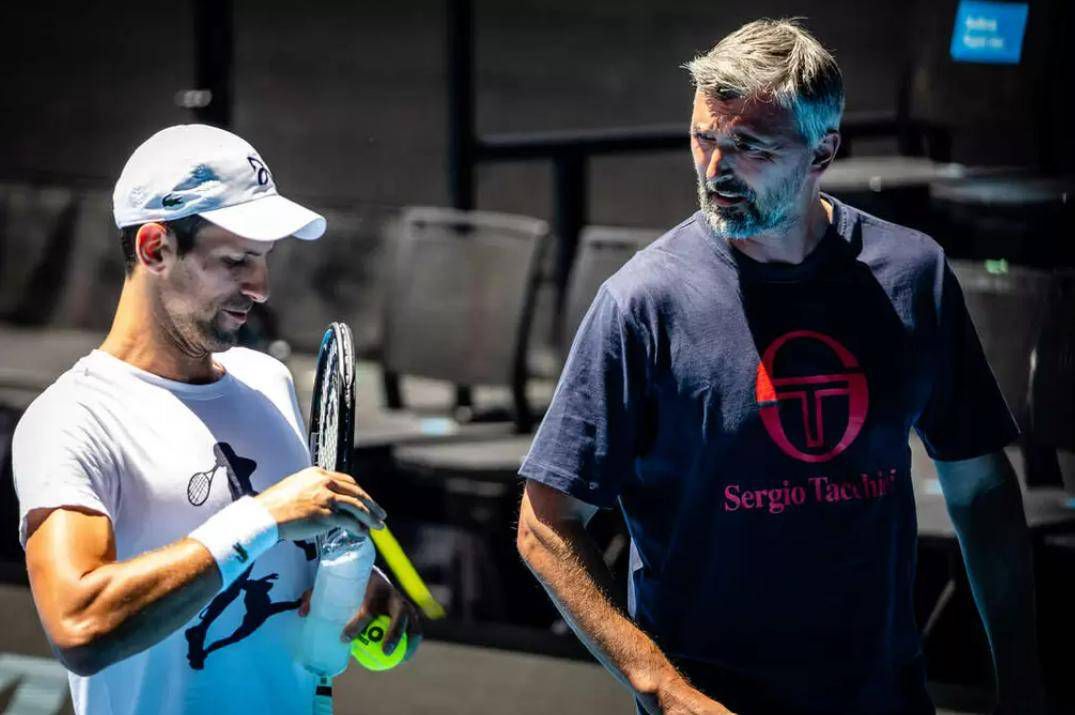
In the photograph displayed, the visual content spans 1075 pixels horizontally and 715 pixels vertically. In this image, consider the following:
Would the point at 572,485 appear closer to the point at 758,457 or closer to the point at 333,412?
the point at 758,457

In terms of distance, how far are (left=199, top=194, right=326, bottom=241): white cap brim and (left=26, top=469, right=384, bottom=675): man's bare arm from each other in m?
0.34

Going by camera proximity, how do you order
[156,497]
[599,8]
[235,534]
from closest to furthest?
[235,534]
[156,497]
[599,8]

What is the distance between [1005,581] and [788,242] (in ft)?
1.88

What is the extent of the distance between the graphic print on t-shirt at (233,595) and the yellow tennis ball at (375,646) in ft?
0.45

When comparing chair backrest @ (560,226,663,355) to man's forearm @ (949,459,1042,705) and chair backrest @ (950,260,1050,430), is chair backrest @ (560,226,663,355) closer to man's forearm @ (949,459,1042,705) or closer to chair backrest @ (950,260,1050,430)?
chair backrest @ (950,260,1050,430)

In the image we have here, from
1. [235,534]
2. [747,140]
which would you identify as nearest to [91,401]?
[235,534]

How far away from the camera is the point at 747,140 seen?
199 cm

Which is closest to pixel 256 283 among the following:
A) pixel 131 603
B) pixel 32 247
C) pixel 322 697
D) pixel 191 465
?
pixel 191 465

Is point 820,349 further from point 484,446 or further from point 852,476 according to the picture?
point 484,446

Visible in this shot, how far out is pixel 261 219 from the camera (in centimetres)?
206

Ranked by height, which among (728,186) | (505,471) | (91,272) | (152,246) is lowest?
(505,471)

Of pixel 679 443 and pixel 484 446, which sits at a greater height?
pixel 679 443

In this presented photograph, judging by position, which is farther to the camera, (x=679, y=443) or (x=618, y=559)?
(x=618, y=559)

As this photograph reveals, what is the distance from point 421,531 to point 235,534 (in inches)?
102
